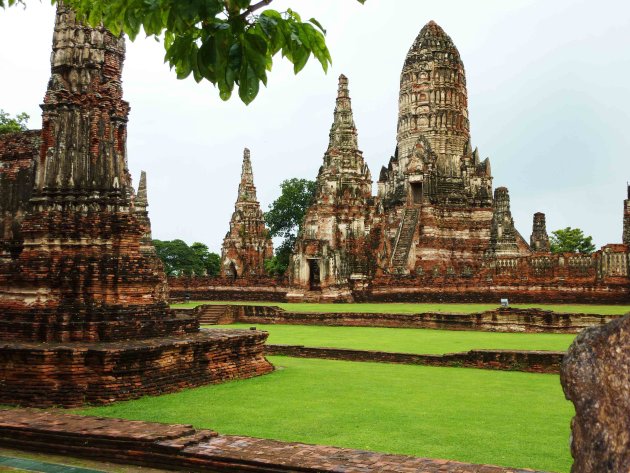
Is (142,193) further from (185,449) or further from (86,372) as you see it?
(185,449)

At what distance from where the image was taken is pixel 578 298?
82.9 ft

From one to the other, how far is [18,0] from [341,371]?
23.2 feet

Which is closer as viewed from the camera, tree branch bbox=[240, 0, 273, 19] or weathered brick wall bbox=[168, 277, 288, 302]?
tree branch bbox=[240, 0, 273, 19]

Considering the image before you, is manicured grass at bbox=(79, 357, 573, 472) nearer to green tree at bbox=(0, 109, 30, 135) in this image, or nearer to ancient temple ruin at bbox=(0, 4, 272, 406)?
ancient temple ruin at bbox=(0, 4, 272, 406)

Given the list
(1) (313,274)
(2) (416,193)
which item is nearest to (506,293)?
(1) (313,274)

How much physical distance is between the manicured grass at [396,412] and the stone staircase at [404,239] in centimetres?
2492

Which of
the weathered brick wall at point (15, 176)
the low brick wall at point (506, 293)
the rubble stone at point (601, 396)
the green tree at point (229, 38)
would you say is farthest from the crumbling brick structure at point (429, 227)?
the green tree at point (229, 38)

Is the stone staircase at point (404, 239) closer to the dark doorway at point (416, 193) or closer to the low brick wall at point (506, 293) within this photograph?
the dark doorway at point (416, 193)

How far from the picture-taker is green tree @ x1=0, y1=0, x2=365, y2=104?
306cm

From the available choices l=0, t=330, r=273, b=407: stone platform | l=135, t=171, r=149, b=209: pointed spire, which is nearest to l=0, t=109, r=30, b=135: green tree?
l=135, t=171, r=149, b=209: pointed spire

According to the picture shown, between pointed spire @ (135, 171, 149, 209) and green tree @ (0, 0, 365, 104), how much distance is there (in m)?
25.8

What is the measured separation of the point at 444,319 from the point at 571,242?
3850 cm

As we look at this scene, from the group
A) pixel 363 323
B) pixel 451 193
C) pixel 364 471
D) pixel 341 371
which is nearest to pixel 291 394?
pixel 341 371

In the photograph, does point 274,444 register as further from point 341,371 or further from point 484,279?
point 484,279
